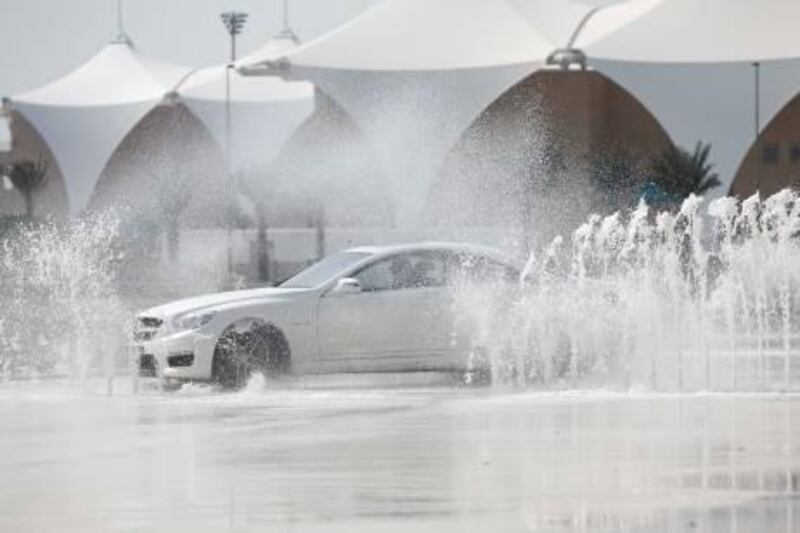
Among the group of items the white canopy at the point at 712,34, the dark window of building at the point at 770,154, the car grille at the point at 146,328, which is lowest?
the car grille at the point at 146,328

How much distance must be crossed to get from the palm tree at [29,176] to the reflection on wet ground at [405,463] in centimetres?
8186

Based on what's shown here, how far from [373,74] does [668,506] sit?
198ft

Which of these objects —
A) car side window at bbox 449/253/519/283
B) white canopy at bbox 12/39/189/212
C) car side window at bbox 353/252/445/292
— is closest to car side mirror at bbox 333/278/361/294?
car side window at bbox 353/252/445/292

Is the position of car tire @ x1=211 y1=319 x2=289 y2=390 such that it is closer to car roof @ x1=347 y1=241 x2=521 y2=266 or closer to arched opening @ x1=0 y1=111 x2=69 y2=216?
car roof @ x1=347 y1=241 x2=521 y2=266

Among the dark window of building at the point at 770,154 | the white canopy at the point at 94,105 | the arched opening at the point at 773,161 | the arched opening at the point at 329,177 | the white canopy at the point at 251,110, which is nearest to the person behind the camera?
the arched opening at the point at 773,161

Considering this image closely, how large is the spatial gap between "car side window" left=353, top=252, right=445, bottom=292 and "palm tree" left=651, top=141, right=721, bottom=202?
52.4m

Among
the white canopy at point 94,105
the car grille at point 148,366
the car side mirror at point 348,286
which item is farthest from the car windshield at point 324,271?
the white canopy at point 94,105

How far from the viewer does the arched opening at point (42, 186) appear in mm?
100500

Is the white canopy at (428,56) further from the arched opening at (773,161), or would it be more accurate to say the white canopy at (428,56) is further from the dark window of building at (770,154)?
the dark window of building at (770,154)

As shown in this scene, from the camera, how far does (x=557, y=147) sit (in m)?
78.1

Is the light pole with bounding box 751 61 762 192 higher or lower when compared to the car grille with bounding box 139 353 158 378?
higher

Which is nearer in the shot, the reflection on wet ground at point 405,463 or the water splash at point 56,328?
the reflection on wet ground at point 405,463

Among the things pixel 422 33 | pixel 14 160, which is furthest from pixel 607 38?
pixel 14 160

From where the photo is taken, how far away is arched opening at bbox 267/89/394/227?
8112 cm
